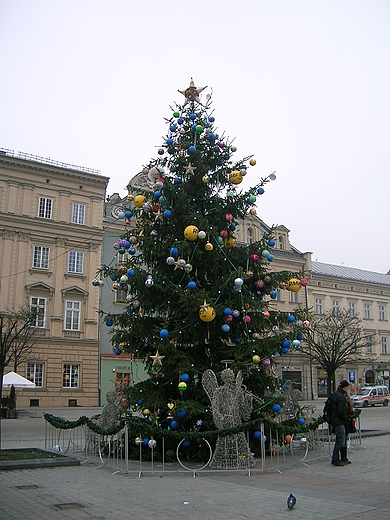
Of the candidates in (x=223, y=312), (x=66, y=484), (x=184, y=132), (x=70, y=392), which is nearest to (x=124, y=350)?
(x=223, y=312)

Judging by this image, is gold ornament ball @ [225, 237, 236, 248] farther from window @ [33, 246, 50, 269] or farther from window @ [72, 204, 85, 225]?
window @ [72, 204, 85, 225]

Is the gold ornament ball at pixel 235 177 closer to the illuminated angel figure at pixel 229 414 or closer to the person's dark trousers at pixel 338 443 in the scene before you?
the illuminated angel figure at pixel 229 414

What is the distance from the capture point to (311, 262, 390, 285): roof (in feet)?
191

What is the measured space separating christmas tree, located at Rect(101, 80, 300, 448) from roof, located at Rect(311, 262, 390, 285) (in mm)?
42338

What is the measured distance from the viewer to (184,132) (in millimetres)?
14844

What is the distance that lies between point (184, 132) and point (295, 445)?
872 cm

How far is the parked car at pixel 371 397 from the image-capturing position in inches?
1660

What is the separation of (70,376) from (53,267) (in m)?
7.79

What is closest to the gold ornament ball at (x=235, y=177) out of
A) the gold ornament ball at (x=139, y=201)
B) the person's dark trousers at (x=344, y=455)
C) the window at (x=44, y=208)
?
the gold ornament ball at (x=139, y=201)

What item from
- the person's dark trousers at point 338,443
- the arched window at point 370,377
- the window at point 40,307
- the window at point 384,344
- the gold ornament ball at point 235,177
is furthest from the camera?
the window at point 384,344

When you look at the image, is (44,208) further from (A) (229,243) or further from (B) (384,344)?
(B) (384,344)

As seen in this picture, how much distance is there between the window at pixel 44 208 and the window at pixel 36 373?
1045 centimetres

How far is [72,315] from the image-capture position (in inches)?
1540

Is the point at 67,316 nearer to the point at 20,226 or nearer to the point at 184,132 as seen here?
the point at 20,226
